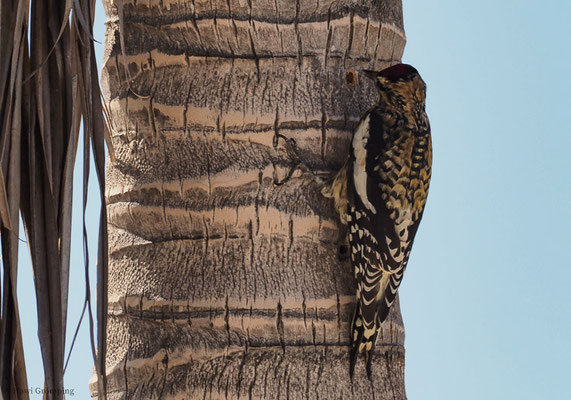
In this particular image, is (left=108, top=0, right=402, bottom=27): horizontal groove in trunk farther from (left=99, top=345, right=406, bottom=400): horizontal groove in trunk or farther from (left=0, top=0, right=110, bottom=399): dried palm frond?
(left=99, top=345, right=406, bottom=400): horizontal groove in trunk

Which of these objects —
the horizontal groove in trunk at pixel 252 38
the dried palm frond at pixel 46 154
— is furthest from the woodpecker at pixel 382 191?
the dried palm frond at pixel 46 154

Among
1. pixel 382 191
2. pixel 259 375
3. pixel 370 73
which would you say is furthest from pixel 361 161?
pixel 259 375

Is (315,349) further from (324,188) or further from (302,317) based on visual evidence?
(324,188)

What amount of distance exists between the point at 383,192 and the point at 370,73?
501 mm

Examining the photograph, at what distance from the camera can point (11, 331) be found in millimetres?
2625

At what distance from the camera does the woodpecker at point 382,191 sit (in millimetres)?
3168

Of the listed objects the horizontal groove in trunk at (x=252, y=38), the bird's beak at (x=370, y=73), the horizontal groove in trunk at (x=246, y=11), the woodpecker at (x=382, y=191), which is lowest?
the woodpecker at (x=382, y=191)

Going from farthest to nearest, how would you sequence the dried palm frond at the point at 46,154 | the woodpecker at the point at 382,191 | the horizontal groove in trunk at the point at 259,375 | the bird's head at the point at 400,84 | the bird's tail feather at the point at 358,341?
1. the bird's head at the point at 400,84
2. the woodpecker at the point at 382,191
3. the bird's tail feather at the point at 358,341
4. the horizontal groove in trunk at the point at 259,375
5. the dried palm frond at the point at 46,154

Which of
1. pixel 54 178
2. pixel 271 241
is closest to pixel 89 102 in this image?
pixel 54 178

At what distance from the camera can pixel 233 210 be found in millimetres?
3051

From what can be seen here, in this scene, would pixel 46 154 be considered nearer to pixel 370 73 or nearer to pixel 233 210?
pixel 233 210

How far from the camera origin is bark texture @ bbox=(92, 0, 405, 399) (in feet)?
9.79

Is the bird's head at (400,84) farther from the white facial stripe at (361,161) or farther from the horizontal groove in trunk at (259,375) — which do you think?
the horizontal groove in trunk at (259,375)

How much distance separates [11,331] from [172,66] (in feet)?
3.84
